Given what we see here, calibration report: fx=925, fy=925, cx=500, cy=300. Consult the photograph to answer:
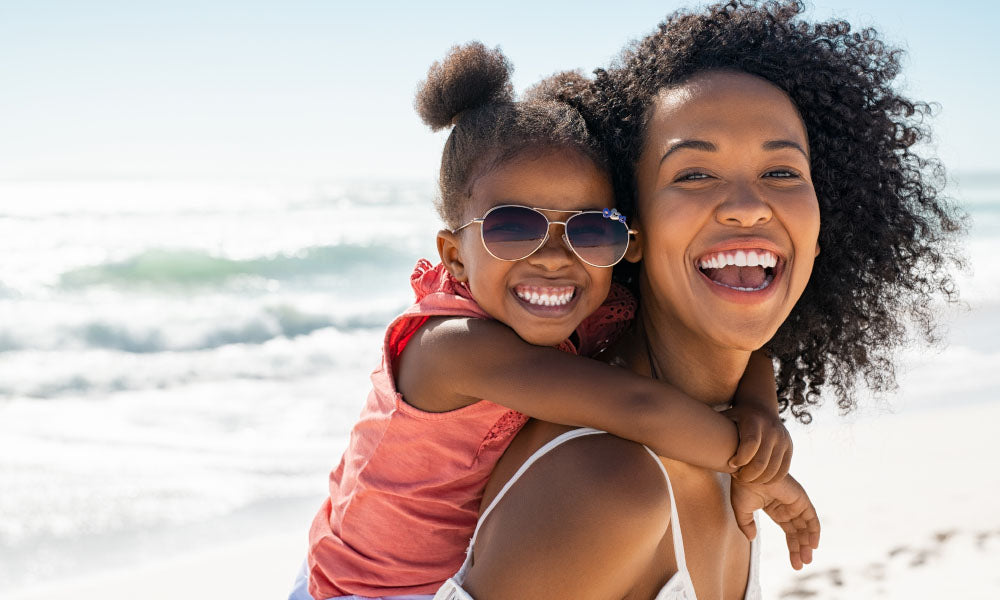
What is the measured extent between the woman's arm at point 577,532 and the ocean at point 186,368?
4.35 ft

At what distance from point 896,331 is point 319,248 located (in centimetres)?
1891

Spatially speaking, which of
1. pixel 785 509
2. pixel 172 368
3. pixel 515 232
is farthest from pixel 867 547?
pixel 172 368

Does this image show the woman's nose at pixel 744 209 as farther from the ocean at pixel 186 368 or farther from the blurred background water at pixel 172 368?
the blurred background water at pixel 172 368

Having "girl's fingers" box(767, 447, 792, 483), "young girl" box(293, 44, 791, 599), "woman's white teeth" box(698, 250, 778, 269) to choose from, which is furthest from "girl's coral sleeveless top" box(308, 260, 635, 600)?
"girl's fingers" box(767, 447, 792, 483)

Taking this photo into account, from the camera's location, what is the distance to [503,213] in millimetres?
2352

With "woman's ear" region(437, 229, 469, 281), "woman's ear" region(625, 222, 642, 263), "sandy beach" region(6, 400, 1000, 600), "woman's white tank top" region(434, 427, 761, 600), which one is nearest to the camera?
"woman's white tank top" region(434, 427, 761, 600)

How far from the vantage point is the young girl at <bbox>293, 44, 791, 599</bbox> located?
2234 mm

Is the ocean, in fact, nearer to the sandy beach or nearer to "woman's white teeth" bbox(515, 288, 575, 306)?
the sandy beach

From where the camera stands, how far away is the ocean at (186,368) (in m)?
6.54

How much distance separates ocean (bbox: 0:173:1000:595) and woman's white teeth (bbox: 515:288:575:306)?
0.72 m

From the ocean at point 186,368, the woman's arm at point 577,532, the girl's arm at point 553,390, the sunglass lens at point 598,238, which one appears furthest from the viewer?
the ocean at point 186,368

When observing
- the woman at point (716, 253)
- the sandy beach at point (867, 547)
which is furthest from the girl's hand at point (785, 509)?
the sandy beach at point (867, 547)

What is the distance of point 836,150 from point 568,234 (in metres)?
0.80

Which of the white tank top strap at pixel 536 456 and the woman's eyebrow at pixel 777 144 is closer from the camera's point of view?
the white tank top strap at pixel 536 456
